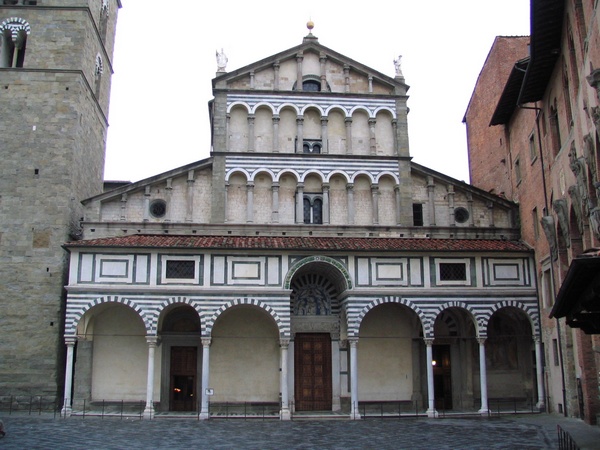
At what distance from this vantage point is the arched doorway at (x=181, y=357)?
25.5m

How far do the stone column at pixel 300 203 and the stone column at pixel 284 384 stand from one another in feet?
17.2

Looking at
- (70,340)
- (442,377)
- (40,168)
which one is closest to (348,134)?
(442,377)

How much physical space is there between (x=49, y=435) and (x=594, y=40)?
16.7 meters

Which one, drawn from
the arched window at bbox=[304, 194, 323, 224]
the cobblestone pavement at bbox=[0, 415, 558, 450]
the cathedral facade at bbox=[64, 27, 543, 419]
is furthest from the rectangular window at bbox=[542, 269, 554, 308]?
the arched window at bbox=[304, 194, 323, 224]

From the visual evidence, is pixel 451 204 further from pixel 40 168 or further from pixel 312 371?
pixel 40 168

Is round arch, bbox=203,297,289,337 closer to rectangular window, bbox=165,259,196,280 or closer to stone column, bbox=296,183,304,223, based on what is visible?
rectangular window, bbox=165,259,196,280

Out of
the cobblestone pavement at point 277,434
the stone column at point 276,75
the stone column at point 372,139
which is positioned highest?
the stone column at point 276,75

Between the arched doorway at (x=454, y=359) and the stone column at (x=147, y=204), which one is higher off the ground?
the stone column at (x=147, y=204)

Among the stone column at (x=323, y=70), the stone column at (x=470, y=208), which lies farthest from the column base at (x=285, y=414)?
the stone column at (x=323, y=70)

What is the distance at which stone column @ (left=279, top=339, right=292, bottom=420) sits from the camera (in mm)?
22938

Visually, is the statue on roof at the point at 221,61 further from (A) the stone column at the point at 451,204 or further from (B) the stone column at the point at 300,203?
(A) the stone column at the point at 451,204

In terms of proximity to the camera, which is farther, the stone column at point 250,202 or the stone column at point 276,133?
the stone column at point 276,133

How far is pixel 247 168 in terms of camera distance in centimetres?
2667

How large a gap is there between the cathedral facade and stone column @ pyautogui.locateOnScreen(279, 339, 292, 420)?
51 millimetres
